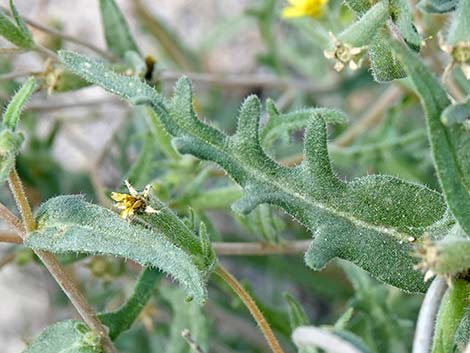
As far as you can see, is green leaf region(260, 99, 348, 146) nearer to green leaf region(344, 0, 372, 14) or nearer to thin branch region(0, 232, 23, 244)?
green leaf region(344, 0, 372, 14)

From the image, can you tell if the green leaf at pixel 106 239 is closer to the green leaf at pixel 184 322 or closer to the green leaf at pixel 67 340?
the green leaf at pixel 67 340

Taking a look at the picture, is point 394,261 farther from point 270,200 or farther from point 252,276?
point 252,276

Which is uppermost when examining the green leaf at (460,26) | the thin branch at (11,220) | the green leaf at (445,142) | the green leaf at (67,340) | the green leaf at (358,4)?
the green leaf at (460,26)

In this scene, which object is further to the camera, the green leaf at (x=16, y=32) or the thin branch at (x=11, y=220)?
the green leaf at (x=16, y=32)

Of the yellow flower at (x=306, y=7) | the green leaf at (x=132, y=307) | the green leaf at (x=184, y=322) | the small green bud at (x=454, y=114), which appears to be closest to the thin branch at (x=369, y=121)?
the yellow flower at (x=306, y=7)

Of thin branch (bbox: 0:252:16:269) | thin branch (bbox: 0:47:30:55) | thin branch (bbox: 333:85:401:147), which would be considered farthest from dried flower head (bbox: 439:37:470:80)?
thin branch (bbox: 333:85:401:147)

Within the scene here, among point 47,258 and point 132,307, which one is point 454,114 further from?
point 132,307

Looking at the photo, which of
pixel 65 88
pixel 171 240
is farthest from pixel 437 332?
pixel 65 88
